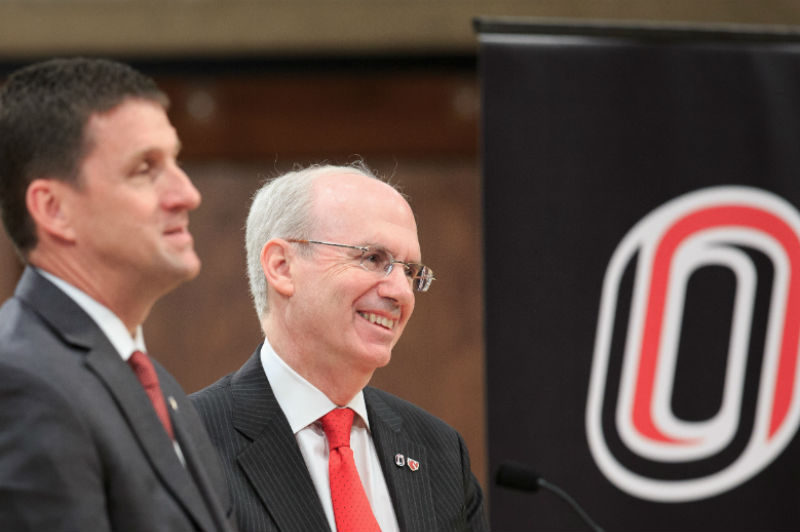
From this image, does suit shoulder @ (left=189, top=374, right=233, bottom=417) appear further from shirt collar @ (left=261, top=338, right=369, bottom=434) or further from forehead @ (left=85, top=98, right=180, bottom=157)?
forehead @ (left=85, top=98, right=180, bottom=157)

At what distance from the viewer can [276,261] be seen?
7.91 ft

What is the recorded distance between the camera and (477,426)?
569 centimetres

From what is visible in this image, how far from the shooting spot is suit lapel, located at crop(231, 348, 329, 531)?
6.97 ft

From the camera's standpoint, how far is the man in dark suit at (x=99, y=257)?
1446mm

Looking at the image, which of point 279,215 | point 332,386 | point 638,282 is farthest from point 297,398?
point 638,282

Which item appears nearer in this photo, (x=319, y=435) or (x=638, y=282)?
(x=319, y=435)

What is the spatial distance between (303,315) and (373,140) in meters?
3.56

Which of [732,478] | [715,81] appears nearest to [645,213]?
[715,81]

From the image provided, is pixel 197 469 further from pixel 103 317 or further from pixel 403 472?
pixel 403 472

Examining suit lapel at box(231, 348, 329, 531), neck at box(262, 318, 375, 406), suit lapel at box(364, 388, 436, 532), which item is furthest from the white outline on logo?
suit lapel at box(231, 348, 329, 531)

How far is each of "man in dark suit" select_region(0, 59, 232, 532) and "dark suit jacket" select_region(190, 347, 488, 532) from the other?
1.75 ft

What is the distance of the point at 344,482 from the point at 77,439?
35.4 inches

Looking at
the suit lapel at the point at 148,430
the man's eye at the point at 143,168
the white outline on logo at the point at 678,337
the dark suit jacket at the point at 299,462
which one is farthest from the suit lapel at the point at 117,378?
the white outline on logo at the point at 678,337

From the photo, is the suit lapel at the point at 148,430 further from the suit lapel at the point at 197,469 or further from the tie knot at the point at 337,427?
the tie knot at the point at 337,427
